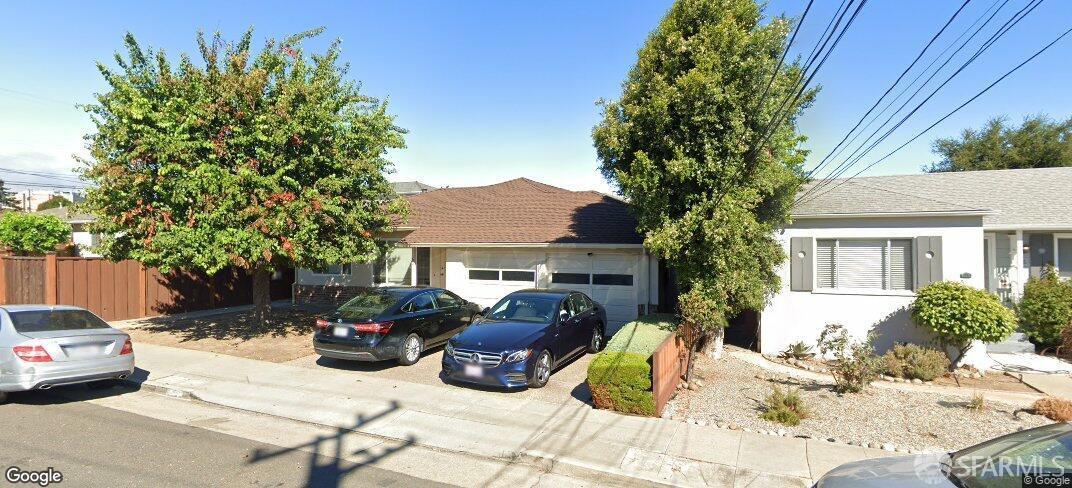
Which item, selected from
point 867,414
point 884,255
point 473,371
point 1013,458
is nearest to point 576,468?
point 473,371

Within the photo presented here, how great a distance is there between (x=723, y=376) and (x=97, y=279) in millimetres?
16546

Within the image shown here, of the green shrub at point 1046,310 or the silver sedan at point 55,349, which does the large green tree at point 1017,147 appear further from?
the silver sedan at point 55,349

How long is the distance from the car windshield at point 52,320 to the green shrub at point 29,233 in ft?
39.3

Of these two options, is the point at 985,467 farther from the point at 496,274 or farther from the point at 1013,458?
the point at 496,274

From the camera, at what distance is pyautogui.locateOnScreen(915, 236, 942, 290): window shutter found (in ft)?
Answer: 34.8

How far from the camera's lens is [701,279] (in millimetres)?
9945

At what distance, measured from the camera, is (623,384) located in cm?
760

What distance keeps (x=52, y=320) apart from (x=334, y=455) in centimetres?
536

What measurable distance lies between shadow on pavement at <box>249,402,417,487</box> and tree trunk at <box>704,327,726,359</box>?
642 cm

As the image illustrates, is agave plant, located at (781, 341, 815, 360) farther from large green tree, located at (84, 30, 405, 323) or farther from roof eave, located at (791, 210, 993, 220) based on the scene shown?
large green tree, located at (84, 30, 405, 323)

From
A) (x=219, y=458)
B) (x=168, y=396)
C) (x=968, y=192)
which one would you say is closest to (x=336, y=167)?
(x=168, y=396)

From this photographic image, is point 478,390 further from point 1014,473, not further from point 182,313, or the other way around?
point 182,313

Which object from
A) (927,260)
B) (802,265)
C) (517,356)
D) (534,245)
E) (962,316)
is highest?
(534,245)

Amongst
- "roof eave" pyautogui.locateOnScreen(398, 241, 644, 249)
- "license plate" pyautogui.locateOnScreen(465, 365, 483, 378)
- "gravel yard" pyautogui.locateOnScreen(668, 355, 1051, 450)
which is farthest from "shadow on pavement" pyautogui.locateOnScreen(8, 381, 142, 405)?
"gravel yard" pyautogui.locateOnScreen(668, 355, 1051, 450)
